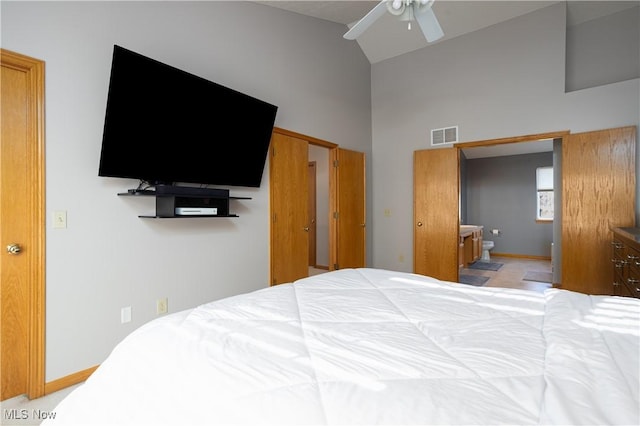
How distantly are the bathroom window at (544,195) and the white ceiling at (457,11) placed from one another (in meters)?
3.79

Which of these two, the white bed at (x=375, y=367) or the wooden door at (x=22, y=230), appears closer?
the white bed at (x=375, y=367)

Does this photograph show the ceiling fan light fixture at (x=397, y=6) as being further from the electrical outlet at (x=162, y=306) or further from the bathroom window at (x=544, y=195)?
the bathroom window at (x=544, y=195)

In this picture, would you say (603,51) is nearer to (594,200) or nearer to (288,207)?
(594,200)

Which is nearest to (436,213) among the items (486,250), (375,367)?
(486,250)

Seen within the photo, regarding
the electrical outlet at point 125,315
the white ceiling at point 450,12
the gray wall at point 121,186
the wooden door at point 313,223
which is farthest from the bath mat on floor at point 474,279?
the electrical outlet at point 125,315

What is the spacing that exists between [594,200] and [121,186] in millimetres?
4494

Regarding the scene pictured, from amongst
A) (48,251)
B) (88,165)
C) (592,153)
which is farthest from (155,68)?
(592,153)

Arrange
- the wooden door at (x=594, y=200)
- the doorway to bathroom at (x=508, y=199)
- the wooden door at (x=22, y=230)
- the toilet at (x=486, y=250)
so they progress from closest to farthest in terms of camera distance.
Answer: the wooden door at (x=22, y=230), the wooden door at (x=594, y=200), the toilet at (x=486, y=250), the doorway to bathroom at (x=508, y=199)

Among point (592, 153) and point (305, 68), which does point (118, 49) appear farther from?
point (592, 153)

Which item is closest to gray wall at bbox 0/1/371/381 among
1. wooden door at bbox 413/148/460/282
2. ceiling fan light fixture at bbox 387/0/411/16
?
ceiling fan light fixture at bbox 387/0/411/16

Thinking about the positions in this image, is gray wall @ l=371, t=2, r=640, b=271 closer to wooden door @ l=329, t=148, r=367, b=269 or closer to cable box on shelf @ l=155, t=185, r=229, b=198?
wooden door @ l=329, t=148, r=367, b=269

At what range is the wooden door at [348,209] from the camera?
13.9ft

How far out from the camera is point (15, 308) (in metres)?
1.85

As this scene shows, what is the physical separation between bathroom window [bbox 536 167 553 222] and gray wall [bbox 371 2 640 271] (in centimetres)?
391
